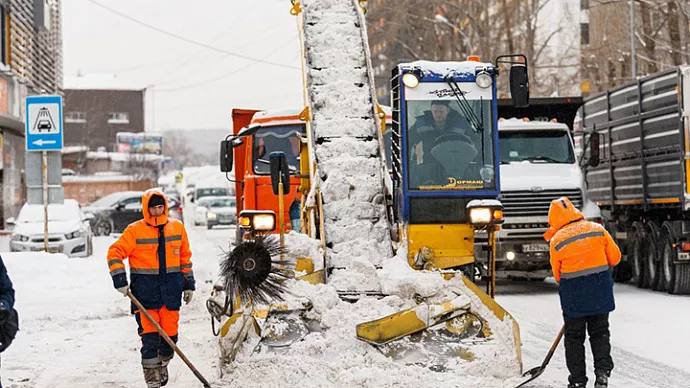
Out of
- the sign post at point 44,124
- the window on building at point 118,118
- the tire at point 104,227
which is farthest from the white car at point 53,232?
the window on building at point 118,118

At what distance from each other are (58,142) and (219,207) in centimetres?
2430

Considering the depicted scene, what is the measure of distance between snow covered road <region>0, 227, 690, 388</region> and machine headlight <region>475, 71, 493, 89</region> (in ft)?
9.24

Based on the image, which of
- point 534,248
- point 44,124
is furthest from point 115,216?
point 534,248

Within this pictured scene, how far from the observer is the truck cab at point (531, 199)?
15.6m

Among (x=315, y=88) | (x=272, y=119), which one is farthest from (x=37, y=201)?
(x=315, y=88)

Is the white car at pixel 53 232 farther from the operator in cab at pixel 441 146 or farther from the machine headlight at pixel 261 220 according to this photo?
the operator in cab at pixel 441 146

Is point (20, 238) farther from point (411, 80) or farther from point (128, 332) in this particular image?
point (411, 80)

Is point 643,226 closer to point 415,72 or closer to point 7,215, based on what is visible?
point 415,72

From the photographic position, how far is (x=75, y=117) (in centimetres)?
10619

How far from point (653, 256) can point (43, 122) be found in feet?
37.0

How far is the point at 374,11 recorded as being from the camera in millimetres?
38031

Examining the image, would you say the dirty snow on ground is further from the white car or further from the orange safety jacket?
the white car

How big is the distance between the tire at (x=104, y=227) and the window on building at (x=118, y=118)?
258 ft

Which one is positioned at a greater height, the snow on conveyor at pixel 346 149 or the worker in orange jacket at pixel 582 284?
the snow on conveyor at pixel 346 149
